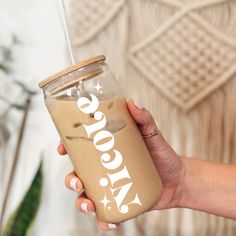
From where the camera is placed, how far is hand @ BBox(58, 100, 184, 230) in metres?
0.67

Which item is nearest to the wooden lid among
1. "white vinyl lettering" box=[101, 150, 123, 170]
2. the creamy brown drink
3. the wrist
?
the creamy brown drink

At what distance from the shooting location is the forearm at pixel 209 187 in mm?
879

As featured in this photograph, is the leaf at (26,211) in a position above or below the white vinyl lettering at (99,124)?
below

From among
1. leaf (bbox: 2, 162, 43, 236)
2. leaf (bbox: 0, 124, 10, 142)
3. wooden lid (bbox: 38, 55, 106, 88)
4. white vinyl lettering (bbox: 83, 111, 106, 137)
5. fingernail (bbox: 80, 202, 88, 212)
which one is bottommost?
leaf (bbox: 2, 162, 43, 236)

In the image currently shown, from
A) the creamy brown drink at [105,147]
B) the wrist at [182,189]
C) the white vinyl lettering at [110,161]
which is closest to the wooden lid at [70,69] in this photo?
the creamy brown drink at [105,147]

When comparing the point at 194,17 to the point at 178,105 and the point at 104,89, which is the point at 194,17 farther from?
the point at 104,89

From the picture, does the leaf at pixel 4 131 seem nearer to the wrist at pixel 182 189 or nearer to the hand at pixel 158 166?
the hand at pixel 158 166

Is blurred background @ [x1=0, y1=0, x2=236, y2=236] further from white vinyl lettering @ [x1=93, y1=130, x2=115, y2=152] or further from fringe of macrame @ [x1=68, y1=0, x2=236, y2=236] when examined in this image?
white vinyl lettering @ [x1=93, y1=130, x2=115, y2=152]

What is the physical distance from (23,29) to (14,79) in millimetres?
109

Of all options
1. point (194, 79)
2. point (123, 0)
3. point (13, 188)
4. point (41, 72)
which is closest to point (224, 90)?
point (194, 79)

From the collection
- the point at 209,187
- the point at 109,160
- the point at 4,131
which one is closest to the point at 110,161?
the point at 109,160

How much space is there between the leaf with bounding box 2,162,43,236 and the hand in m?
0.26

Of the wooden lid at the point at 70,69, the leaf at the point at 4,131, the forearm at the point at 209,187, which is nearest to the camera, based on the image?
the wooden lid at the point at 70,69

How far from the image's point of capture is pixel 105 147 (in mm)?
612
